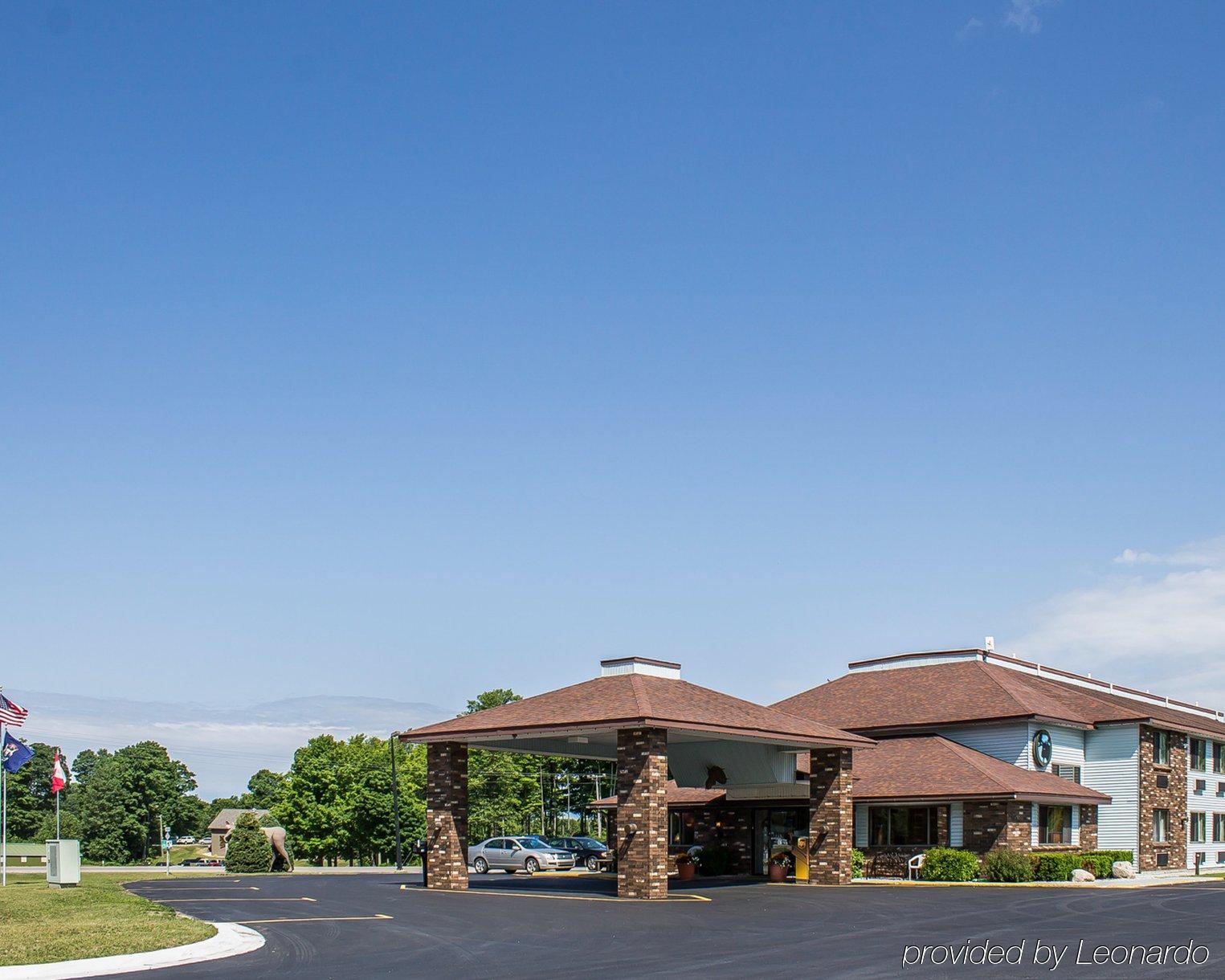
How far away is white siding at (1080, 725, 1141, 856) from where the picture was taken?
163 ft

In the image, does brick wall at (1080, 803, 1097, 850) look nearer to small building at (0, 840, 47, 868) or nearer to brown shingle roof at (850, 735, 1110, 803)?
brown shingle roof at (850, 735, 1110, 803)

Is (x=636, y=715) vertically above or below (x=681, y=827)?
above

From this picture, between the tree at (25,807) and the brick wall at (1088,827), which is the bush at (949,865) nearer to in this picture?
the brick wall at (1088,827)

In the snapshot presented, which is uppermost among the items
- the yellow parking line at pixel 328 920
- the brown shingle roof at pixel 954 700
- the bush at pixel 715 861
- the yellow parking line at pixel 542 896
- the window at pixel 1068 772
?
the brown shingle roof at pixel 954 700

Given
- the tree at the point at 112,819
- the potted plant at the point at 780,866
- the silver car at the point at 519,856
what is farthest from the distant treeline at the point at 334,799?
the potted plant at the point at 780,866

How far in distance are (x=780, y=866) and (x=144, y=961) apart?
2670 cm

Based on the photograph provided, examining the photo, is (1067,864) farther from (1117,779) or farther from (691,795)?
(691,795)

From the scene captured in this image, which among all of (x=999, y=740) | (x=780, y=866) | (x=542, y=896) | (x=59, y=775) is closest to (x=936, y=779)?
(x=999, y=740)

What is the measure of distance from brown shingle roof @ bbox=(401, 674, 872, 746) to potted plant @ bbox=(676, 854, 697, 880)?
21.7 ft

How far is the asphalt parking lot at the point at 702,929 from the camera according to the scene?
1795 cm

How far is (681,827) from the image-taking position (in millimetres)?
48812

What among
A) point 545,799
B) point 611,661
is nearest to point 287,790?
point 545,799

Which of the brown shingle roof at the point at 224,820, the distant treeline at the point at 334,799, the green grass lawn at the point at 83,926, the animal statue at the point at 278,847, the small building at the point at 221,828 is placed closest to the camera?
→ the green grass lawn at the point at 83,926

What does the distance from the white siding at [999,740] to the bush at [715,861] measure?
10.5 meters
